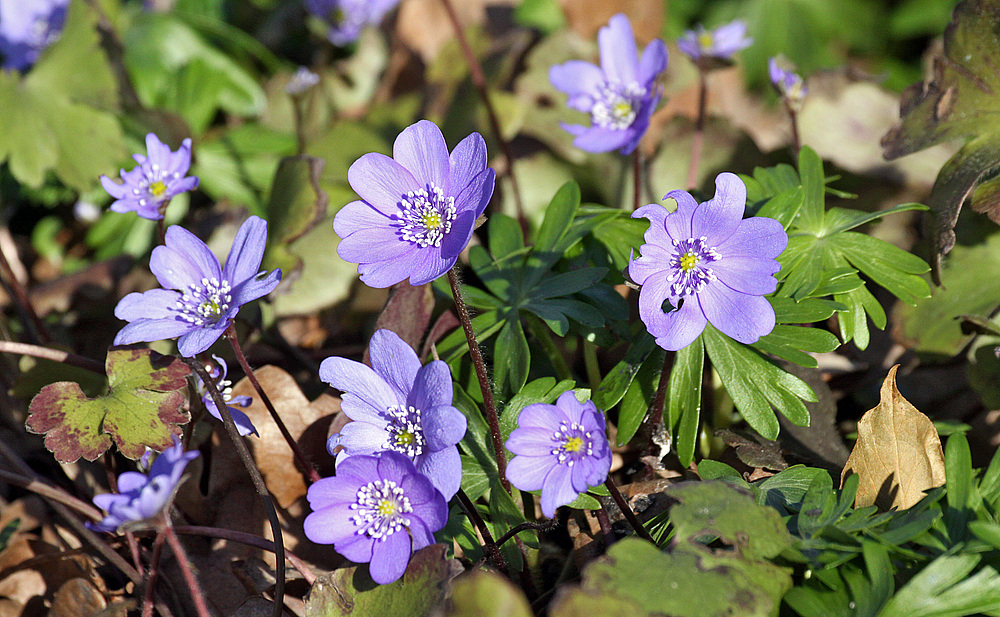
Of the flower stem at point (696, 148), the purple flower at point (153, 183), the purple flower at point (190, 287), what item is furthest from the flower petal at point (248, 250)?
the flower stem at point (696, 148)

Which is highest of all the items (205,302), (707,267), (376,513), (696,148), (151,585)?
(707,267)

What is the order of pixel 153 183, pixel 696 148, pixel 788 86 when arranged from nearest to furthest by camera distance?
pixel 153 183 → pixel 788 86 → pixel 696 148

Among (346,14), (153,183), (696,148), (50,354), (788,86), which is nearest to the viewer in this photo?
(50,354)

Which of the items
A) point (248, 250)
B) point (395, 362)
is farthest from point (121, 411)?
point (395, 362)

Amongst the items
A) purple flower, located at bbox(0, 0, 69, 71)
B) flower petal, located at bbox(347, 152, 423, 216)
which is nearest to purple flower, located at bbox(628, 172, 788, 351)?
flower petal, located at bbox(347, 152, 423, 216)

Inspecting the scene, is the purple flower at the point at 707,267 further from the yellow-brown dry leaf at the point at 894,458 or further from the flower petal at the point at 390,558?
the flower petal at the point at 390,558

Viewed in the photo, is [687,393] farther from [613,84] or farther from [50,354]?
[50,354]
